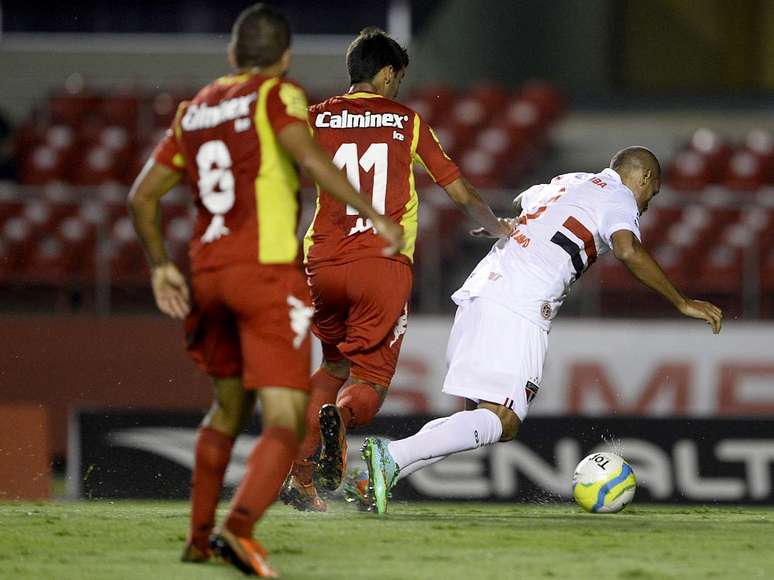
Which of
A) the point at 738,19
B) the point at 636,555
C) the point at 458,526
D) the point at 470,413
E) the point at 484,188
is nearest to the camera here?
the point at 636,555

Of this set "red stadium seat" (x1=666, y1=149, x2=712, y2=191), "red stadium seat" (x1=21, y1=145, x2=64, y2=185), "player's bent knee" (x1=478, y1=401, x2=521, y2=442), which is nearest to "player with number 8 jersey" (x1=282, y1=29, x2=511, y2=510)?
"player's bent knee" (x1=478, y1=401, x2=521, y2=442)

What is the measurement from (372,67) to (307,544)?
8.04 feet

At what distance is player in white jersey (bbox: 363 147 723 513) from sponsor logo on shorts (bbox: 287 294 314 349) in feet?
5.50

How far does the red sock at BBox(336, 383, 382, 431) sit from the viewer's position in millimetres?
6695

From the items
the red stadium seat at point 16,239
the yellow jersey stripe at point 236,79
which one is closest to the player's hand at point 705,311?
the yellow jersey stripe at point 236,79

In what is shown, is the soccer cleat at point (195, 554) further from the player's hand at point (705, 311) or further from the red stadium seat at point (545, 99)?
the red stadium seat at point (545, 99)

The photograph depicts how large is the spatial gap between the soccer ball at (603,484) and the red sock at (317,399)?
1.23 meters

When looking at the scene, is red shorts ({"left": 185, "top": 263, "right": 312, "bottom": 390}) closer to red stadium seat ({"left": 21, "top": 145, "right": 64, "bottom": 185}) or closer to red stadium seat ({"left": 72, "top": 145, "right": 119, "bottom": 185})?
red stadium seat ({"left": 72, "top": 145, "right": 119, "bottom": 185})

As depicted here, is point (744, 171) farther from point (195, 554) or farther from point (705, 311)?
point (195, 554)

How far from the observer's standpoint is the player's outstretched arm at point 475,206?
6.71 m

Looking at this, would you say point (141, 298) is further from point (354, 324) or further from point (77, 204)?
point (354, 324)

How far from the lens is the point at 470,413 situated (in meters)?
6.59

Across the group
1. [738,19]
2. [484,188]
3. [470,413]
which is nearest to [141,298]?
[484,188]

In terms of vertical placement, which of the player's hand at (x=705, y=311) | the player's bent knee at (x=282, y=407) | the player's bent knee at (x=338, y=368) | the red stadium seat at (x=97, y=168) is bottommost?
the player's bent knee at (x=338, y=368)
